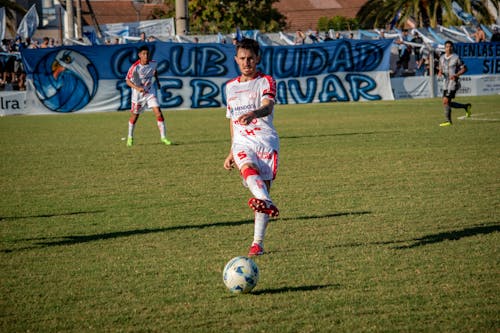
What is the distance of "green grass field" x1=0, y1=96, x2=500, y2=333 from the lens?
195 inches

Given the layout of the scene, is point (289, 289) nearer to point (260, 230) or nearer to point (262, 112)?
point (260, 230)

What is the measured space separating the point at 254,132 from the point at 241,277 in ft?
6.17

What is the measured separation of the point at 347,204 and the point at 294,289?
3690 mm

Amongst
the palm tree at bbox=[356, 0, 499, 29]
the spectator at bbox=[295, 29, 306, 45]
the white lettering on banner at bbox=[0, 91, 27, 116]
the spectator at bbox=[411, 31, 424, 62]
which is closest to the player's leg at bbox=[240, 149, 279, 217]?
the white lettering on banner at bbox=[0, 91, 27, 116]

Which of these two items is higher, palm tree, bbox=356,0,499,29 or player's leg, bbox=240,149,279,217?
palm tree, bbox=356,0,499,29

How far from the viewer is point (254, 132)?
6.81m

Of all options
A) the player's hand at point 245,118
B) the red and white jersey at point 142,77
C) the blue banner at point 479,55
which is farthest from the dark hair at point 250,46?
the blue banner at point 479,55

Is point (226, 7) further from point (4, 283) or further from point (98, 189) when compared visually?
point (4, 283)

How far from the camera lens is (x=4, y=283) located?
5891 mm

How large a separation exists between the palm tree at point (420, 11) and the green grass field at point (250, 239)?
34.5 meters

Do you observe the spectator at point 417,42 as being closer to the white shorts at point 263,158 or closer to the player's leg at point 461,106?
the player's leg at point 461,106

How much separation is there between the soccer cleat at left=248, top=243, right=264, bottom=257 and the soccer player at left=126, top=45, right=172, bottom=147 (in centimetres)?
1068

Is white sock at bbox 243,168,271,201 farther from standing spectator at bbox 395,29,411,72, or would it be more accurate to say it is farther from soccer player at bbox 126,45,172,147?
standing spectator at bbox 395,29,411,72

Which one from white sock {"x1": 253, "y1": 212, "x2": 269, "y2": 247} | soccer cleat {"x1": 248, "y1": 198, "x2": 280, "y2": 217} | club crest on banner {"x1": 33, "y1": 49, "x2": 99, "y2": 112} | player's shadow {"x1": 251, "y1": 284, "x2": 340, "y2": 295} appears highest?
soccer cleat {"x1": 248, "y1": 198, "x2": 280, "y2": 217}
